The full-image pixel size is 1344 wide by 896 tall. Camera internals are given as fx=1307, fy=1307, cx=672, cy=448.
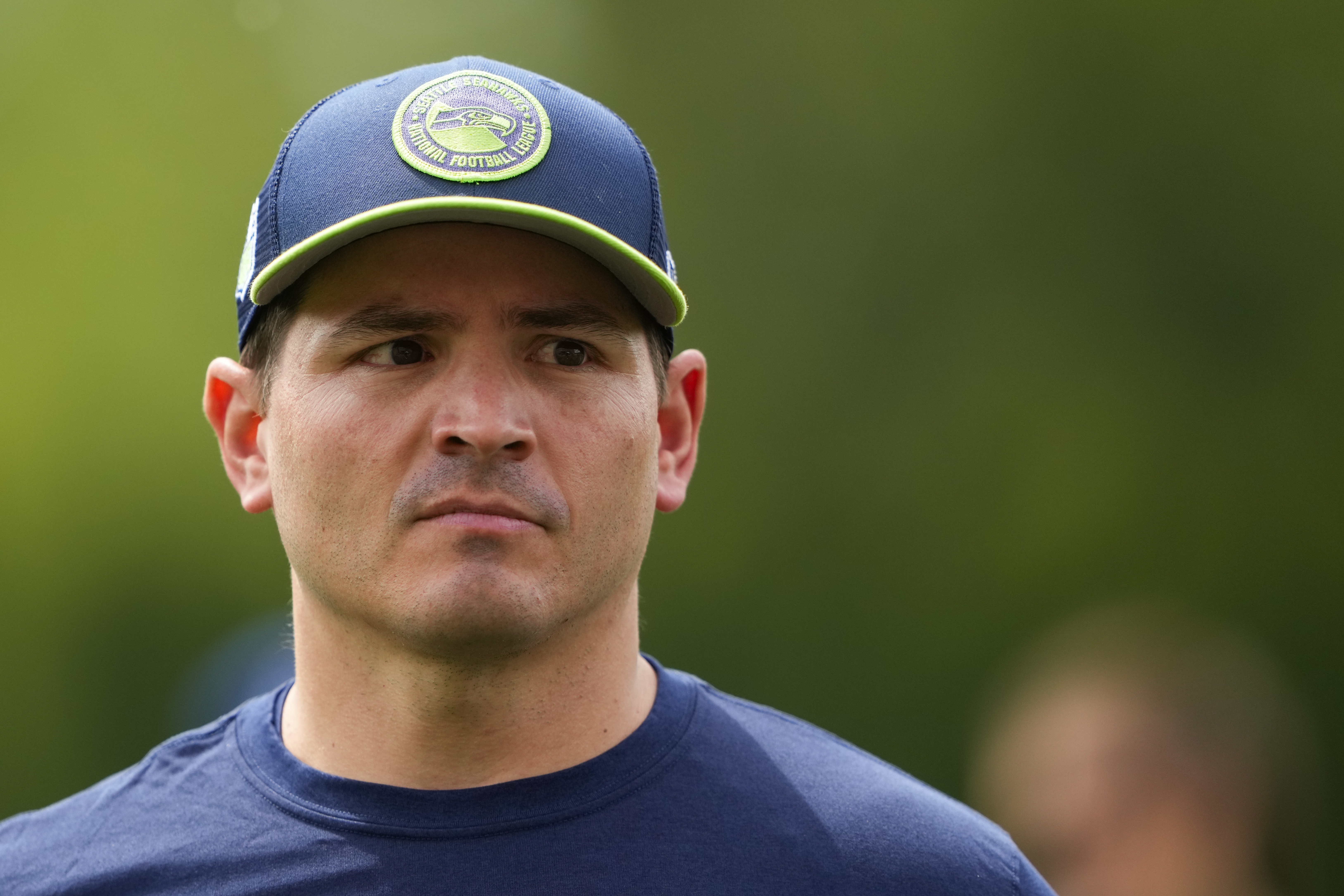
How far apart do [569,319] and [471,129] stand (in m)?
0.31

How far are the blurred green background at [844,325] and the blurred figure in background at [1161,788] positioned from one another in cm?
373

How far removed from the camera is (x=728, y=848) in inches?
70.2

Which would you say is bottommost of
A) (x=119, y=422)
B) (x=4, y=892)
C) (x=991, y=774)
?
(x=119, y=422)

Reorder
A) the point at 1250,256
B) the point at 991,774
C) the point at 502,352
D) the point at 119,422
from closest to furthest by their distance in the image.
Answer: the point at 502,352
the point at 991,774
the point at 1250,256
the point at 119,422

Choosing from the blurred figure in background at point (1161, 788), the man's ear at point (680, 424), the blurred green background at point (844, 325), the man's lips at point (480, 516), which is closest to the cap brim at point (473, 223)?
the man's ear at point (680, 424)

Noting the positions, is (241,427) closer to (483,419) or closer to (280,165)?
(280,165)

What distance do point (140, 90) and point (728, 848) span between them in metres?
8.90

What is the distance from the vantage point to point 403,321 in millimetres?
1773

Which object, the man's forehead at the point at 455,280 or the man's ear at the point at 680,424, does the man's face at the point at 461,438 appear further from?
the man's ear at the point at 680,424

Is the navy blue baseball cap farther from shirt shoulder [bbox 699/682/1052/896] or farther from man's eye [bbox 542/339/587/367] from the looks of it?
shirt shoulder [bbox 699/682/1052/896]

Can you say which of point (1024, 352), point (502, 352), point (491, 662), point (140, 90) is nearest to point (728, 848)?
point (491, 662)

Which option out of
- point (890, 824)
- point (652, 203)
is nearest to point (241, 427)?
point (652, 203)

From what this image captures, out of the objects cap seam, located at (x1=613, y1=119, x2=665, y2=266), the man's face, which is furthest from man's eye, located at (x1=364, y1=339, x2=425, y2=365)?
cap seam, located at (x1=613, y1=119, x2=665, y2=266)

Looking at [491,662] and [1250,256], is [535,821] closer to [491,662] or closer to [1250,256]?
[491,662]
